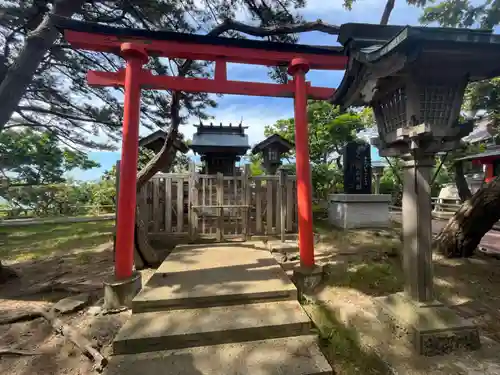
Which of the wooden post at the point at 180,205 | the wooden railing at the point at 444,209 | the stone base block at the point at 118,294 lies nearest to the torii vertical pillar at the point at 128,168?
the stone base block at the point at 118,294

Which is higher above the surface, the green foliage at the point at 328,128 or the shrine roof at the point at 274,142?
the green foliage at the point at 328,128

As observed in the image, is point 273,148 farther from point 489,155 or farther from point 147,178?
point 489,155

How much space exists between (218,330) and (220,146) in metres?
8.19

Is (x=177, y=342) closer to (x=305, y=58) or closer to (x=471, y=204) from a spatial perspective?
(x=305, y=58)

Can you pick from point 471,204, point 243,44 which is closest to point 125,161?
point 243,44

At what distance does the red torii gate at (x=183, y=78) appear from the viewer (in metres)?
3.40

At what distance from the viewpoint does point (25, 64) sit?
183 inches

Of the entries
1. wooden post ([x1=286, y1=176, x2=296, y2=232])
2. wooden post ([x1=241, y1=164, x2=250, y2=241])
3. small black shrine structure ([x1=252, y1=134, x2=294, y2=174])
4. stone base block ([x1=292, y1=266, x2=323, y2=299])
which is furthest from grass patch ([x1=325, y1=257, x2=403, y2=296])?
small black shrine structure ([x1=252, y1=134, x2=294, y2=174])

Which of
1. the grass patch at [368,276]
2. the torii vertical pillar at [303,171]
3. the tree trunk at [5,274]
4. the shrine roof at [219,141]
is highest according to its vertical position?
the shrine roof at [219,141]

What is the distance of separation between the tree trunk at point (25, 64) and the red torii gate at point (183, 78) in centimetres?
183

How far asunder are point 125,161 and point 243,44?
252cm

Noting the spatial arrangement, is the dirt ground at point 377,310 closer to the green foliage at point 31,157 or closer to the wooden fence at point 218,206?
the wooden fence at point 218,206

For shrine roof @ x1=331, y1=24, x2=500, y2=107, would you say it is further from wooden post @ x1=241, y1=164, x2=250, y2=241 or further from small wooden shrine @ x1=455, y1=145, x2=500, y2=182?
small wooden shrine @ x1=455, y1=145, x2=500, y2=182

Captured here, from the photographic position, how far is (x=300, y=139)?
3.90 m
